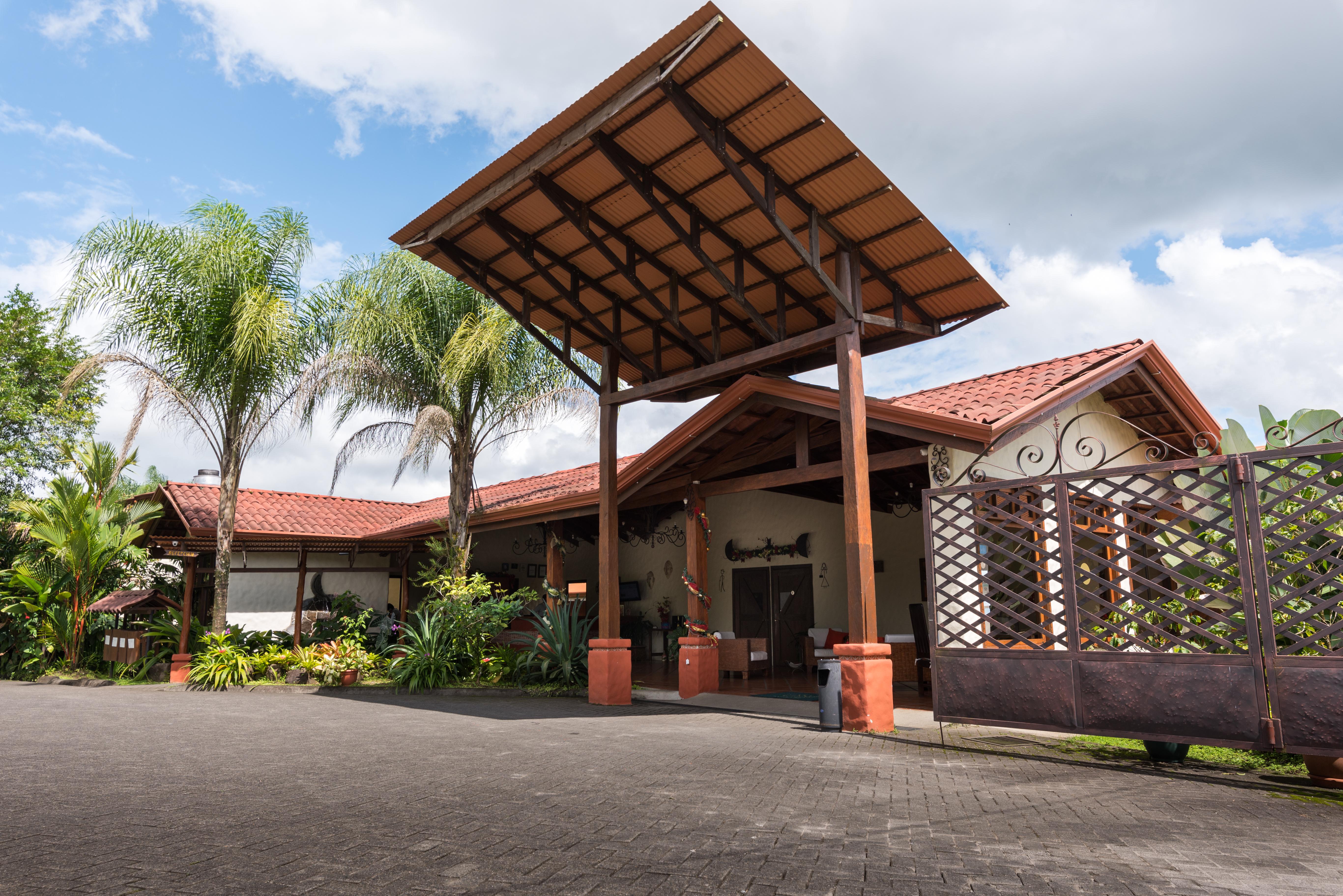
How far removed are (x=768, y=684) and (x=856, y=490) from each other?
546 centimetres

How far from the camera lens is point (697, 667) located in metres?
10.6

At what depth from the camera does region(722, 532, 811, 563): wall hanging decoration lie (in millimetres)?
14492

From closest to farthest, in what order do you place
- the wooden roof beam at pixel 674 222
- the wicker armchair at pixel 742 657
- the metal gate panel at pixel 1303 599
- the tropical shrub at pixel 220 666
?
the metal gate panel at pixel 1303 599
the wooden roof beam at pixel 674 222
the tropical shrub at pixel 220 666
the wicker armchair at pixel 742 657

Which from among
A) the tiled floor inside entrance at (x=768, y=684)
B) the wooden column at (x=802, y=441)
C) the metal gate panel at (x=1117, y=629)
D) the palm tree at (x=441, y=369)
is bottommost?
the tiled floor inside entrance at (x=768, y=684)

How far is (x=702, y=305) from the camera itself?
10.5 m

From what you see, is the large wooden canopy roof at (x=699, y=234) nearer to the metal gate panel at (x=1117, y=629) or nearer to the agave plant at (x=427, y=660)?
the metal gate panel at (x=1117, y=629)

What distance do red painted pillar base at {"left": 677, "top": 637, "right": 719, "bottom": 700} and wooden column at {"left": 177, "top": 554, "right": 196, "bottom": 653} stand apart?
899 centimetres

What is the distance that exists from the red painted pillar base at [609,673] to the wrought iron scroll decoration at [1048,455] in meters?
4.43

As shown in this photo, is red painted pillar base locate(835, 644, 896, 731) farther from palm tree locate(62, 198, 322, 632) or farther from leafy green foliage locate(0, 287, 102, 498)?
leafy green foliage locate(0, 287, 102, 498)

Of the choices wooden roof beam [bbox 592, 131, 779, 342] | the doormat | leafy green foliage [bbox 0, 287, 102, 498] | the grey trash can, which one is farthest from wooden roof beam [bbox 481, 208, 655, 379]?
leafy green foliage [bbox 0, 287, 102, 498]

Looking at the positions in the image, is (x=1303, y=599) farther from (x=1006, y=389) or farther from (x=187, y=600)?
(x=187, y=600)

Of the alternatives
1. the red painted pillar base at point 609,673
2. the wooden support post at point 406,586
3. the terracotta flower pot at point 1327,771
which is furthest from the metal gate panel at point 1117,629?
the wooden support post at point 406,586

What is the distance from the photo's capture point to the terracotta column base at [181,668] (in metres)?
13.8

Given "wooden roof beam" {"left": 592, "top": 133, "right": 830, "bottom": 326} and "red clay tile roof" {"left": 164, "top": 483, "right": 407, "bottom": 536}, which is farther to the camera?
"red clay tile roof" {"left": 164, "top": 483, "right": 407, "bottom": 536}
